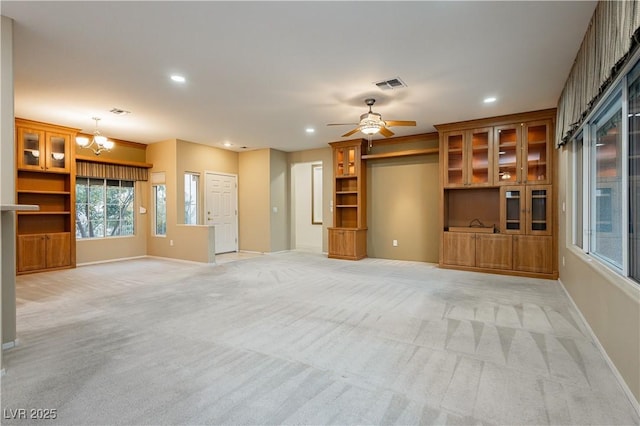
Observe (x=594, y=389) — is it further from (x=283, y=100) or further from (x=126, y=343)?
(x=283, y=100)

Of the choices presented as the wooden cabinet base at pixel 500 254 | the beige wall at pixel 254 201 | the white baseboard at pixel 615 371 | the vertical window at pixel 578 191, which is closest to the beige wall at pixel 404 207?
the wooden cabinet base at pixel 500 254

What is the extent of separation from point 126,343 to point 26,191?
196 inches

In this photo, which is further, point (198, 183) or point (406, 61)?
point (198, 183)

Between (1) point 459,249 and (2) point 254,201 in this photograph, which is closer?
(1) point 459,249

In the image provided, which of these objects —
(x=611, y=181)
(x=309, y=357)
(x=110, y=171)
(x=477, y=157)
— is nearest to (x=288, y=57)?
(x=309, y=357)

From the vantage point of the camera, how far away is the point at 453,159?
6281 mm

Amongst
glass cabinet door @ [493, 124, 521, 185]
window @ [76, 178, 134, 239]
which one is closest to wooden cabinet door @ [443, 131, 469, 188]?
glass cabinet door @ [493, 124, 521, 185]

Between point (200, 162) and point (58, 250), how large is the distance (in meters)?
3.38

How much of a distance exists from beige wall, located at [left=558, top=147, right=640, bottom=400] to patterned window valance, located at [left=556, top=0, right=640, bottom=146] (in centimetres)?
126

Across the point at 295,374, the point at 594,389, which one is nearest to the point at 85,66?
the point at 295,374

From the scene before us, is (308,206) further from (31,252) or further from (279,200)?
(31,252)

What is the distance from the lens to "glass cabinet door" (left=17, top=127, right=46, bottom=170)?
5.85 m

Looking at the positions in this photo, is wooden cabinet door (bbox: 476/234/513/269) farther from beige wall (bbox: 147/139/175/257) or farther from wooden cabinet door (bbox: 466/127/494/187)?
beige wall (bbox: 147/139/175/257)

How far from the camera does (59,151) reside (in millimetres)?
6387
